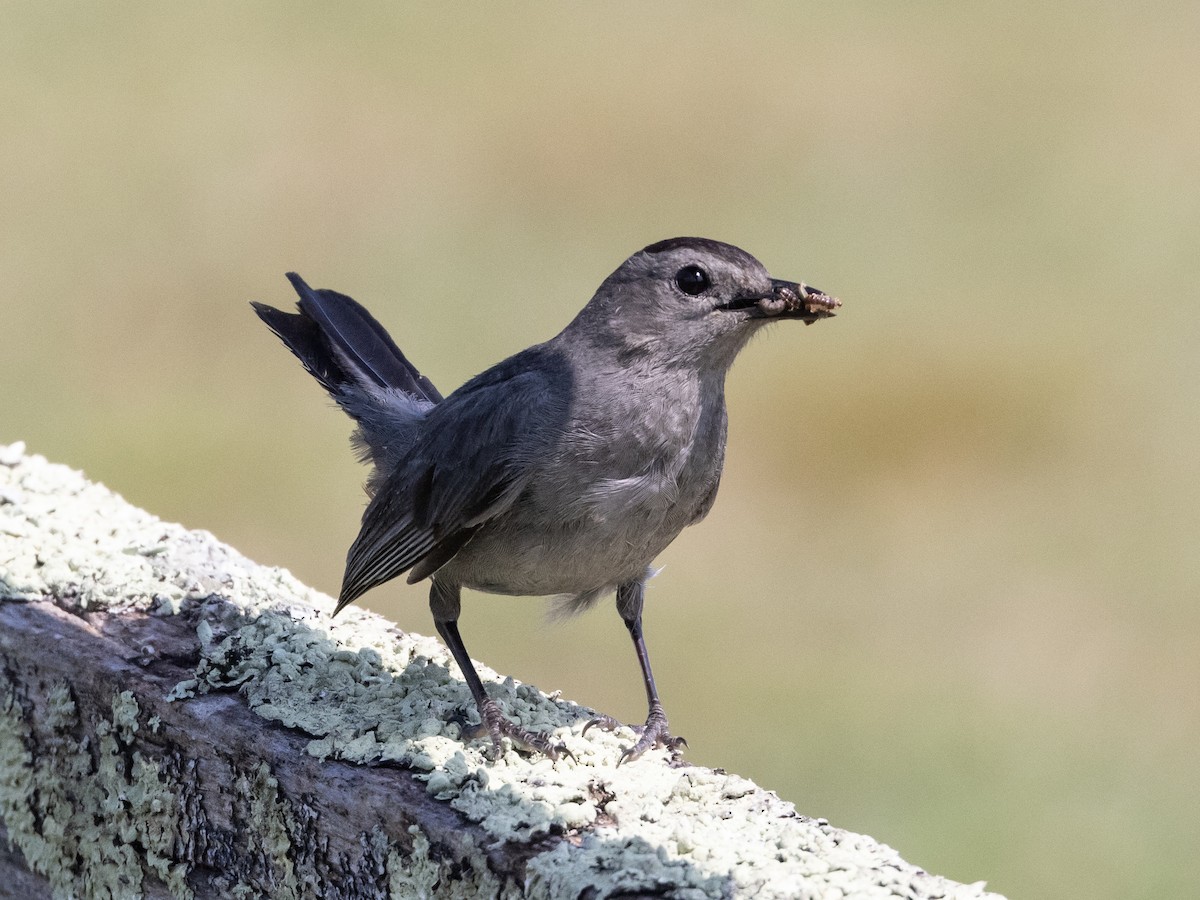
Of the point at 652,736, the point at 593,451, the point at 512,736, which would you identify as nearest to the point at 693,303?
the point at 593,451

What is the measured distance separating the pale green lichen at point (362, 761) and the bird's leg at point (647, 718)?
42 millimetres

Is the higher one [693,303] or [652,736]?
[693,303]

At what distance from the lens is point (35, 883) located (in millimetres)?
3307

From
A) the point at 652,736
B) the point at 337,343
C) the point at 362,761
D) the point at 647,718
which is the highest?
the point at 337,343

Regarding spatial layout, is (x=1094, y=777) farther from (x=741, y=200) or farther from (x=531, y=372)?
(x=741, y=200)

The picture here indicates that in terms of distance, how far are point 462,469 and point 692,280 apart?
2.40ft

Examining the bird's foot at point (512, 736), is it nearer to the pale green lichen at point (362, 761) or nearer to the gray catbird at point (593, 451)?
the pale green lichen at point (362, 761)

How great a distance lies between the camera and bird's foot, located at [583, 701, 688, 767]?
10.1 feet

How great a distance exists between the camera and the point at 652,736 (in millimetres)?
3357

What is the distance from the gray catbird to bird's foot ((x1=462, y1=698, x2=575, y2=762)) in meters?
0.14

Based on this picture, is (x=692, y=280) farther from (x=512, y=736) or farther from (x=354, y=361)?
(x=354, y=361)

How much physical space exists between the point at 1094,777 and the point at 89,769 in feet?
14.6

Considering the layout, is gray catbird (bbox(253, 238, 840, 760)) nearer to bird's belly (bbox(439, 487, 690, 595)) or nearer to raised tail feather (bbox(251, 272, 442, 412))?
bird's belly (bbox(439, 487, 690, 595))

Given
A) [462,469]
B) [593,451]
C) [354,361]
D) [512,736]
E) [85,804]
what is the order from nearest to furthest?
[512,736]
[85,804]
[593,451]
[462,469]
[354,361]
